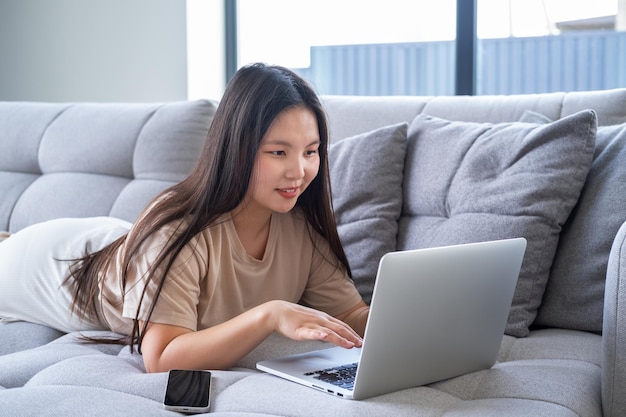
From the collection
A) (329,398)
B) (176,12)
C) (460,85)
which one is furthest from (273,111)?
(176,12)

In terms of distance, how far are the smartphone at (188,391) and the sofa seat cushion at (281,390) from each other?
0.06 feet

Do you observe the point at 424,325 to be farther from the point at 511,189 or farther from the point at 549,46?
the point at 549,46

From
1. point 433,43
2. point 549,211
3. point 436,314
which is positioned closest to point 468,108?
point 549,211

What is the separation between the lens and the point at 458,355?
132 centimetres

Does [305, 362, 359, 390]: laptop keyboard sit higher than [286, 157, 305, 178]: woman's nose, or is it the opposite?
[286, 157, 305, 178]: woman's nose

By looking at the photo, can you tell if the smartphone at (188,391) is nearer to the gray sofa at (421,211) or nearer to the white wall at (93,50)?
→ the gray sofa at (421,211)

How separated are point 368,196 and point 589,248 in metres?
0.50

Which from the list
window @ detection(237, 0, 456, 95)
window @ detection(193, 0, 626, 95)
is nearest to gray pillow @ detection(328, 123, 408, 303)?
window @ detection(193, 0, 626, 95)

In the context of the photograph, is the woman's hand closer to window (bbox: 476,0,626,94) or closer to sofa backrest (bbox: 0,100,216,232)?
sofa backrest (bbox: 0,100,216,232)

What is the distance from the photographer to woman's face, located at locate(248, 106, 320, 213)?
1487mm

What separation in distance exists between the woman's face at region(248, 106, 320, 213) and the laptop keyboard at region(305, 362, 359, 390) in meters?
0.34

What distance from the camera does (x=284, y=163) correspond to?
1492 mm

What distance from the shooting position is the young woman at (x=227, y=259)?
4.49 ft

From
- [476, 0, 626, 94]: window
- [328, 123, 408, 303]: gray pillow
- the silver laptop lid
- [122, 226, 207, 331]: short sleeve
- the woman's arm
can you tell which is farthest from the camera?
[476, 0, 626, 94]: window
